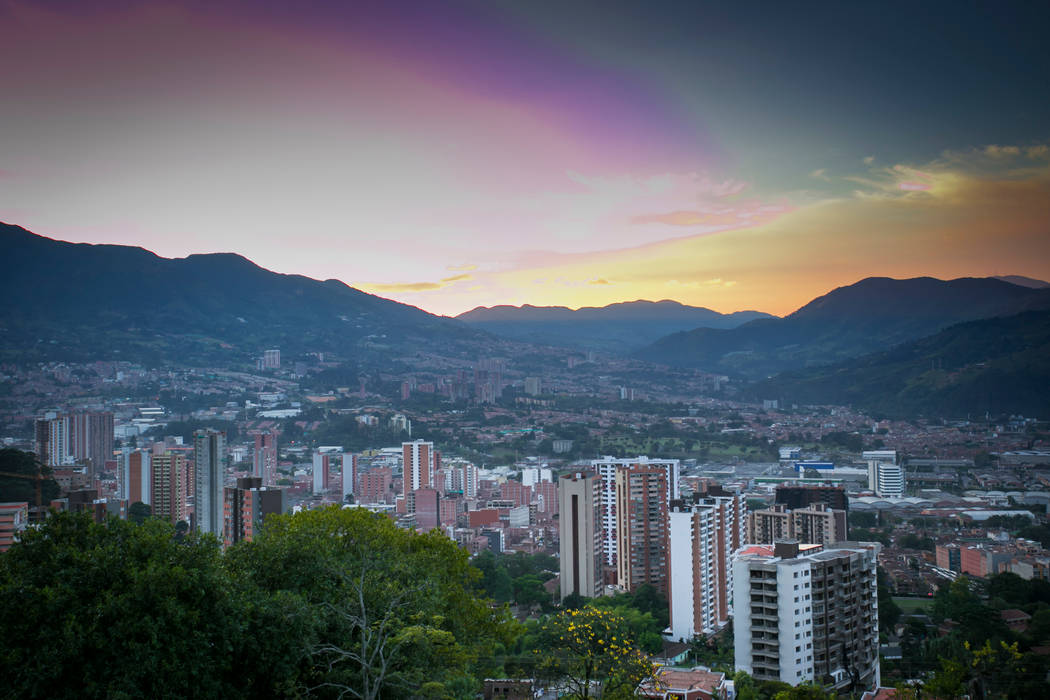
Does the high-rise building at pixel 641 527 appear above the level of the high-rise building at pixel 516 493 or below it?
above

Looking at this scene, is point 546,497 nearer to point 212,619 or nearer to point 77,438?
point 77,438

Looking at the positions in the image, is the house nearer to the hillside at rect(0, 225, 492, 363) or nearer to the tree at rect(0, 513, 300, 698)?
the tree at rect(0, 513, 300, 698)

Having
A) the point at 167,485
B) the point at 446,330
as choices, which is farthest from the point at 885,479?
the point at 446,330

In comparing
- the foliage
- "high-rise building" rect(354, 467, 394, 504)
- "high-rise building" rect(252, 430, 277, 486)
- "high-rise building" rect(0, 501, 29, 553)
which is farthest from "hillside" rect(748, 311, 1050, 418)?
"high-rise building" rect(0, 501, 29, 553)

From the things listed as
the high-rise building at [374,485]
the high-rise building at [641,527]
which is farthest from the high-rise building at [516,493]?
the high-rise building at [641,527]

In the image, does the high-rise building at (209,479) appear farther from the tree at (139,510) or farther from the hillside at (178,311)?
the hillside at (178,311)
